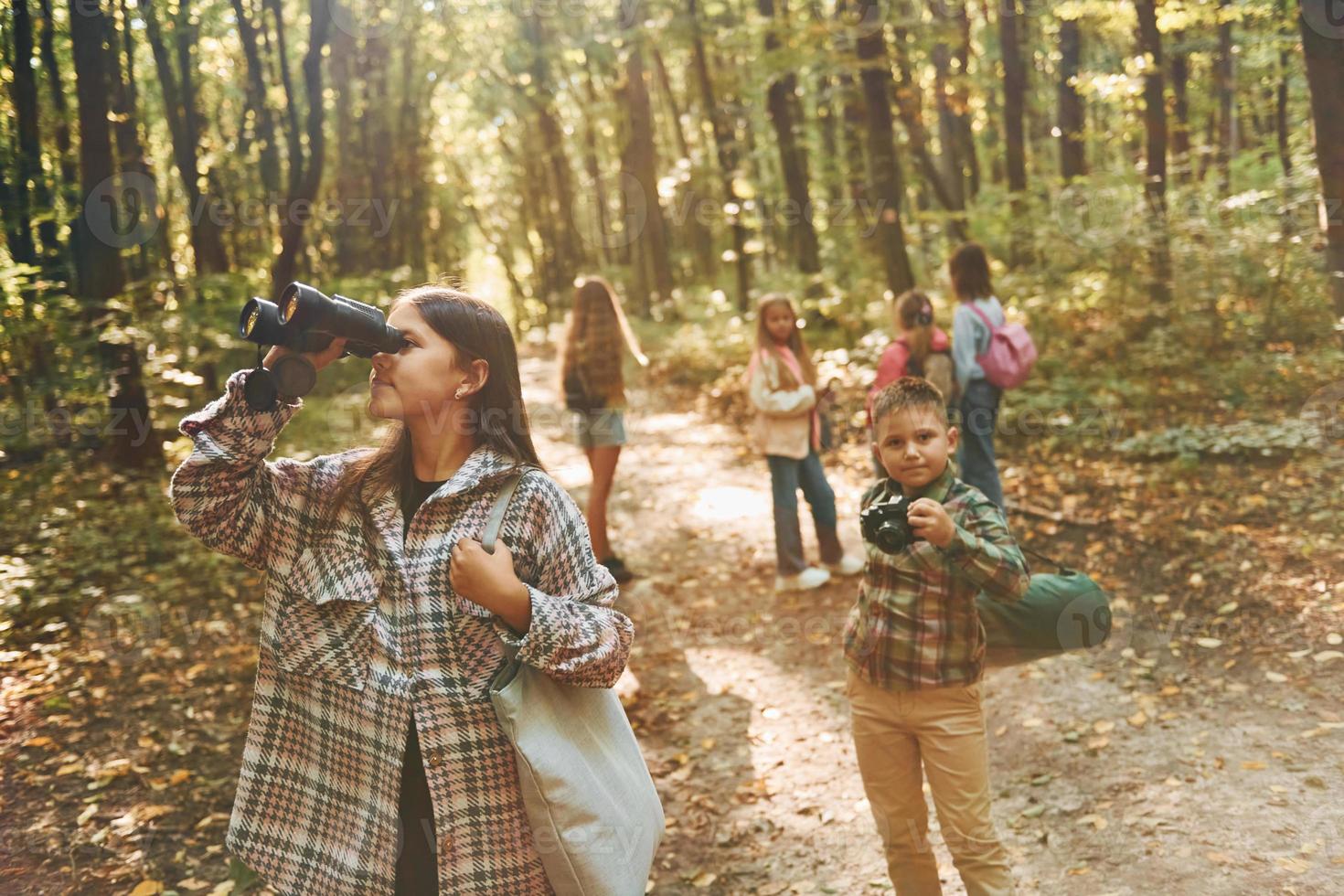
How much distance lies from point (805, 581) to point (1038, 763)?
9.24 feet

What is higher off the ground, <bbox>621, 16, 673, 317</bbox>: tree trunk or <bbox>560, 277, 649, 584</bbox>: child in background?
<bbox>621, 16, 673, 317</bbox>: tree trunk

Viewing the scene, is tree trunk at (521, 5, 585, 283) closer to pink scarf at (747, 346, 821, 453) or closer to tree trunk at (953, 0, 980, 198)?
tree trunk at (953, 0, 980, 198)

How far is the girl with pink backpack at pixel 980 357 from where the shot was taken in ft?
23.2

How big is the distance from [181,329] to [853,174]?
9.48 meters

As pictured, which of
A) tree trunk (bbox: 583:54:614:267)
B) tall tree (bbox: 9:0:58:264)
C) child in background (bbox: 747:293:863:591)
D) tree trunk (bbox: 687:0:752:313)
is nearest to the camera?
child in background (bbox: 747:293:863:591)

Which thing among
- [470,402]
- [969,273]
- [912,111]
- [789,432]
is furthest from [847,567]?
[912,111]

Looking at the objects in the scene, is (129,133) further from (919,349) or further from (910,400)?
(910,400)

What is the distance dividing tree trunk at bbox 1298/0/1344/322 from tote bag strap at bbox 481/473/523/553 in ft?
22.2

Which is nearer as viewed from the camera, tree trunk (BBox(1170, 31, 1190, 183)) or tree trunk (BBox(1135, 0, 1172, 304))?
tree trunk (BBox(1135, 0, 1172, 304))

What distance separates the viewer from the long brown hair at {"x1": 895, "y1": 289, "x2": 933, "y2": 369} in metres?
7.00

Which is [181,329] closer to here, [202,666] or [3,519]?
[3,519]

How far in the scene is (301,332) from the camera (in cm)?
223

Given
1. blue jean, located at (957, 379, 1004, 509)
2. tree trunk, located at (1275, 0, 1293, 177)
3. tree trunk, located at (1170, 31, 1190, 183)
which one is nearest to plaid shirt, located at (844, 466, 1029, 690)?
blue jean, located at (957, 379, 1004, 509)

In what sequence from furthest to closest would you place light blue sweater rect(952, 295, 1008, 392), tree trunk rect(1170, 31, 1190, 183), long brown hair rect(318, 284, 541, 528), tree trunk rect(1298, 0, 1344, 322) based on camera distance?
tree trunk rect(1170, 31, 1190, 183) → light blue sweater rect(952, 295, 1008, 392) → tree trunk rect(1298, 0, 1344, 322) → long brown hair rect(318, 284, 541, 528)
